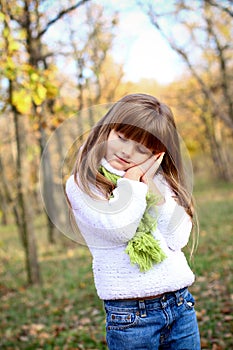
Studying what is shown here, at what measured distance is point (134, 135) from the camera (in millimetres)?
1810

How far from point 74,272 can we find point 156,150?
6330 mm

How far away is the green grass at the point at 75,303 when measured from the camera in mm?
4332

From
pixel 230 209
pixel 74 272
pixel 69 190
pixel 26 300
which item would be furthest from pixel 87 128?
pixel 230 209

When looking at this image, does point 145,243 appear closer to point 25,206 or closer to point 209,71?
point 25,206

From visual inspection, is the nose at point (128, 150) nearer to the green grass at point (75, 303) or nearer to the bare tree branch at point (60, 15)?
the green grass at point (75, 303)

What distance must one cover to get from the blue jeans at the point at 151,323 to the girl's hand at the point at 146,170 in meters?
0.51

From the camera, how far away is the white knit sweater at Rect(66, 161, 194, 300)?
174 cm

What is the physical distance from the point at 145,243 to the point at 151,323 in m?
0.35

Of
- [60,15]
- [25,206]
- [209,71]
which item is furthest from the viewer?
[209,71]

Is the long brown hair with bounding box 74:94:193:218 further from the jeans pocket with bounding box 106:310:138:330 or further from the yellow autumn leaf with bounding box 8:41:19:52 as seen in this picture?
the yellow autumn leaf with bounding box 8:41:19:52

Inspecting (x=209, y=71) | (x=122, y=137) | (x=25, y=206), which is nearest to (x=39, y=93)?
(x=122, y=137)

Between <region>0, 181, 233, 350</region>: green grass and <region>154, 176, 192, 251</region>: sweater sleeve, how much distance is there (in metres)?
0.59

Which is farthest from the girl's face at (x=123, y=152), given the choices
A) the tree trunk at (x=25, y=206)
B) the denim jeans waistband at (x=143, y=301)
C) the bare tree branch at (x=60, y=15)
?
the tree trunk at (x=25, y=206)

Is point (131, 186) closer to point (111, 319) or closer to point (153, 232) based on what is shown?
point (153, 232)
